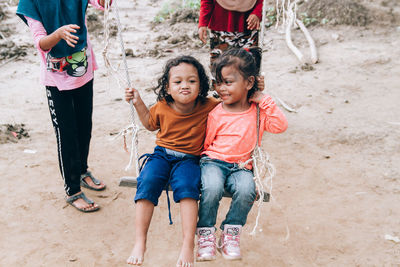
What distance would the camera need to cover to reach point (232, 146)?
81.0 inches

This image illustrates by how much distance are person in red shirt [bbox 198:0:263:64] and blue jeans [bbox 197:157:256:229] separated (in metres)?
1.21

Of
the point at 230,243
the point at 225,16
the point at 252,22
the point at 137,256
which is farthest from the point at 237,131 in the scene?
the point at 225,16

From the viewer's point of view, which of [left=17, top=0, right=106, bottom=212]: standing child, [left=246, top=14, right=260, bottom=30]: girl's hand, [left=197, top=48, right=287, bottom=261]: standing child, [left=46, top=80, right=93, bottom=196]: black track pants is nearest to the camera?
[left=197, top=48, right=287, bottom=261]: standing child

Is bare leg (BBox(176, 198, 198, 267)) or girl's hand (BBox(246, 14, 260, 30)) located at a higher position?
girl's hand (BBox(246, 14, 260, 30))

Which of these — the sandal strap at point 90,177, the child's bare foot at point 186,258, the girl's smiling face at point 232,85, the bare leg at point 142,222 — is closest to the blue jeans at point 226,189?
the child's bare foot at point 186,258

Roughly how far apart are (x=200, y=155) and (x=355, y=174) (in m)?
1.71

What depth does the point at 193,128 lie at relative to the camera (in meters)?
2.14

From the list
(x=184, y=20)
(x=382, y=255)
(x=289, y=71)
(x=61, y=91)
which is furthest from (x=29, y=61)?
(x=382, y=255)

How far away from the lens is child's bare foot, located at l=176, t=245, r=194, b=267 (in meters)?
1.80

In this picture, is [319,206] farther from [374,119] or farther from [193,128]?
[374,119]

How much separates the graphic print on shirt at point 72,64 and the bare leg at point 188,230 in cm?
113

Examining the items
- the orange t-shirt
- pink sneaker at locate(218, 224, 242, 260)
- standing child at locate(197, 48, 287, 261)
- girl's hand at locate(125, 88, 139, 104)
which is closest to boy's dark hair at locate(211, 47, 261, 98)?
standing child at locate(197, 48, 287, 261)

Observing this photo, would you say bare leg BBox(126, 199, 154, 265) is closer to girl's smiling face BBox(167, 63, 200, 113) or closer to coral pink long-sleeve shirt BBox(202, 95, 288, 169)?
coral pink long-sleeve shirt BBox(202, 95, 288, 169)

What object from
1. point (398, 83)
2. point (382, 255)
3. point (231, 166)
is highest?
point (231, 166)
